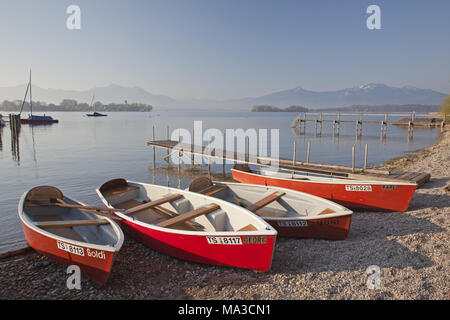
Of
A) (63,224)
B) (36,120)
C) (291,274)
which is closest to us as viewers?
(291,274)

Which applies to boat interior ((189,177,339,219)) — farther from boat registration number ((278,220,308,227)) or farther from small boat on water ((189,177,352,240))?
boat registration number ((278,220,308,227))

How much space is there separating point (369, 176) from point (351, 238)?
16.5 ft

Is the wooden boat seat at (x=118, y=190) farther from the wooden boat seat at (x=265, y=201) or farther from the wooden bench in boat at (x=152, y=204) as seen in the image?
the wooden boat seat at (x=265, y=201)

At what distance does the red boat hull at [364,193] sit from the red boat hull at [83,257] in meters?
7.37

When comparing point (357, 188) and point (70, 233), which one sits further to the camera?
point (357, 188)

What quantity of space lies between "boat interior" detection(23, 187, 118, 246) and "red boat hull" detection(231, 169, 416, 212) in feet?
22.5

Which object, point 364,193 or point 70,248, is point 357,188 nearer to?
point 364,193

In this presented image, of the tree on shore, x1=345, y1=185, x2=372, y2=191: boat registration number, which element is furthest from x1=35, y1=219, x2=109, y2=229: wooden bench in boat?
the tree on shore

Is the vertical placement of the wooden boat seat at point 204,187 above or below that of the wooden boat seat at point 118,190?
above

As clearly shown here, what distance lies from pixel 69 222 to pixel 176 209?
9.16 ft

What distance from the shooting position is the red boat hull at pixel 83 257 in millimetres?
5727

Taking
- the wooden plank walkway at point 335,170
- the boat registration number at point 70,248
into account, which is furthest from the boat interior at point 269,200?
the wooden plank walkway at point 335,170

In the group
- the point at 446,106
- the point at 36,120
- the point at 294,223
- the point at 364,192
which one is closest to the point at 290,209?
the point at 294,223

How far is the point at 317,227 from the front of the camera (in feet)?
24.6
